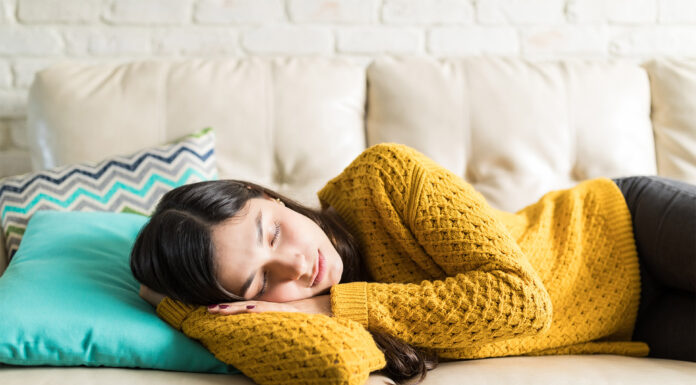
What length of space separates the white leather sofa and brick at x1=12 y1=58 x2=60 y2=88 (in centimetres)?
30

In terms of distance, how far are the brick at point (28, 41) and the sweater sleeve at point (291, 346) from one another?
1279 millimetres

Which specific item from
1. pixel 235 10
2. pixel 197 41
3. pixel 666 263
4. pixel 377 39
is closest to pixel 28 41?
pixel 197 41

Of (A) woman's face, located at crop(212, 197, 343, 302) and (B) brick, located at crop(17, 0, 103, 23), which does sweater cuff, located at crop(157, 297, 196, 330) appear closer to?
(A) woman's face, located at crop(212, 197, 343, 302)

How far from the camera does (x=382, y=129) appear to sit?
1525mm

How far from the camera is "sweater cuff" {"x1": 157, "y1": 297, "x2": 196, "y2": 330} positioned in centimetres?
97

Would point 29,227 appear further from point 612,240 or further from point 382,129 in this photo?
point 612,240

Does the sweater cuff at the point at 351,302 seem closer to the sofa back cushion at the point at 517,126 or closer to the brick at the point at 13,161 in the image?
the sofa back cushion at the point at 517,126

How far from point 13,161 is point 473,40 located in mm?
1522

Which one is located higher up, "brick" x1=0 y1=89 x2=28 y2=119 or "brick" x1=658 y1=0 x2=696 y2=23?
"brick" x1=658 y1=0 x2=696 y2=23

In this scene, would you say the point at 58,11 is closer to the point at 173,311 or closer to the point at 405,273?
the point at 173,311

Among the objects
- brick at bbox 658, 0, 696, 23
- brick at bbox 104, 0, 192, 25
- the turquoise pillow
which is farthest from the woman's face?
brick at bbox 658, 0, 696, 23

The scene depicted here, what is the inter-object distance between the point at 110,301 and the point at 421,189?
0.58 meters

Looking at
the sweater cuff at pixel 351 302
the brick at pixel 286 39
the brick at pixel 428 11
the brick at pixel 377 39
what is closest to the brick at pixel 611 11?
the brick at pixel 428 11

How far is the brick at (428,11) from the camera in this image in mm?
1839
